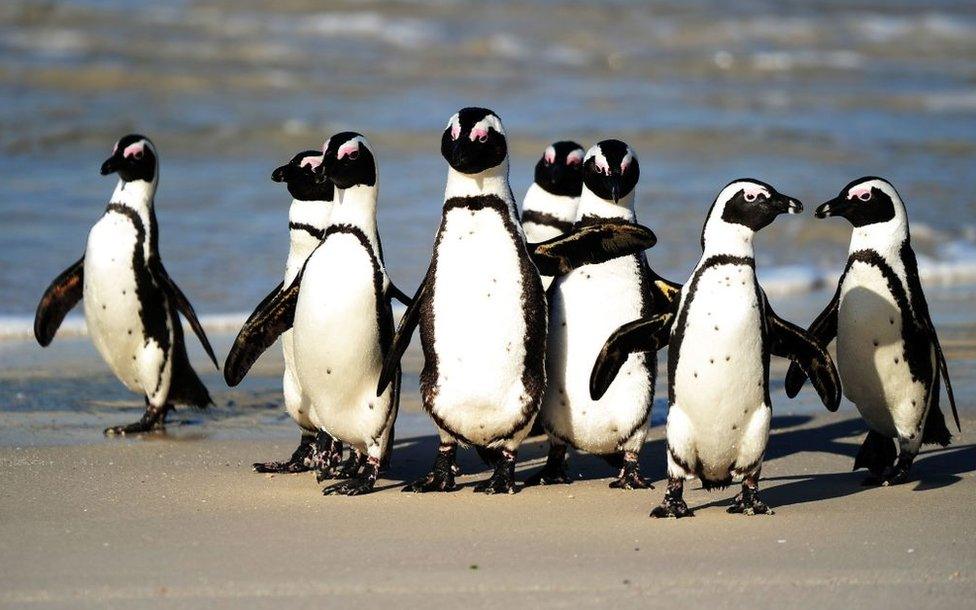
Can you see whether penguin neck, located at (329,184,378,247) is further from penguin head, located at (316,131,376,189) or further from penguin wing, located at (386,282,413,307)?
penguin wing, located at (386,282,413,307)

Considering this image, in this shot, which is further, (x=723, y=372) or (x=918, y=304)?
(x=918, y=304)

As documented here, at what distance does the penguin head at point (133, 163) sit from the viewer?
647 cm

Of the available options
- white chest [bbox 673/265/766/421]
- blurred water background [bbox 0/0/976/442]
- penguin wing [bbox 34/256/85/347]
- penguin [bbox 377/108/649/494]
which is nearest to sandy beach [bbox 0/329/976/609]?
penguin [bbox 377/108/649/494]

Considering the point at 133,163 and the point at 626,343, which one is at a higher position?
the point at 133,163

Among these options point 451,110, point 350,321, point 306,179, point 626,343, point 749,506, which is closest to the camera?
point 749,506

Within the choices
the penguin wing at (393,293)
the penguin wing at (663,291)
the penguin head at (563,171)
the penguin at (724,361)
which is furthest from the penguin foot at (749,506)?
the penguin head at (563,171)

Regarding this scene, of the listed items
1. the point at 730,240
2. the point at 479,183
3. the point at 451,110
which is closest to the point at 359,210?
the point at 479,183

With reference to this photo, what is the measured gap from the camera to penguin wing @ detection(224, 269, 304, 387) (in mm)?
5359

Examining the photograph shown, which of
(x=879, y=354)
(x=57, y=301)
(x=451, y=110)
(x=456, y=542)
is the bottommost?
(x=456, y=542)

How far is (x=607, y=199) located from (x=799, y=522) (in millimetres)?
1364

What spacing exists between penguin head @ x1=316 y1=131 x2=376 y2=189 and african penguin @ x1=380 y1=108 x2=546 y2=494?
287 mm

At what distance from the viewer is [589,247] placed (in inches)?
204

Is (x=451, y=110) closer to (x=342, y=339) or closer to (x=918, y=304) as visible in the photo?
(x=918, y=304)

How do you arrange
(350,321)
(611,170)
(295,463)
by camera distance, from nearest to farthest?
(350,321), (611,170), (295,463)
